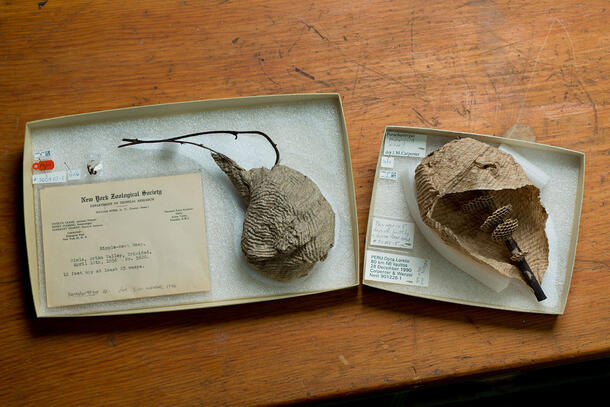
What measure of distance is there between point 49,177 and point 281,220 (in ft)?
1.71

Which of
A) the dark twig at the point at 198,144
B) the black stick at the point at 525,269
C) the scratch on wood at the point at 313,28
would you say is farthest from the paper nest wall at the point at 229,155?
the black stick at the point at 525,269

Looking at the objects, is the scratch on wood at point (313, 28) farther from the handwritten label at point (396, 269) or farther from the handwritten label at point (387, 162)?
the handwritten label at point (396, 269)

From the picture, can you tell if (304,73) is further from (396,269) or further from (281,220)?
(396,269)

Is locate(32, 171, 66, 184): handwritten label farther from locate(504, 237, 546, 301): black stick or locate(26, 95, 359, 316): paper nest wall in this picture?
locate(504, 237, 546, 301): black stick

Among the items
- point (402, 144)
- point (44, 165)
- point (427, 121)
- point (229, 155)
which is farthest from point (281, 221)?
point (44, 165)

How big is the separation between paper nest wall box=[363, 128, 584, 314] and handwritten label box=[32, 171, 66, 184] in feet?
2.22

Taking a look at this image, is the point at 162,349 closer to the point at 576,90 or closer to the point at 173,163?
the point at 173,163

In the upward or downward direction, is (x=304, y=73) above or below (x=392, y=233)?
above

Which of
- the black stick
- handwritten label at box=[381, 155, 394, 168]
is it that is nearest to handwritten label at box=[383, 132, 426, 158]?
handwritten label at box=[381, 155, 394, 168]

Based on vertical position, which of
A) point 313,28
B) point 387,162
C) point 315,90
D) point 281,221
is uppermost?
point 313,28

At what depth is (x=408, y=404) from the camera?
1240mm

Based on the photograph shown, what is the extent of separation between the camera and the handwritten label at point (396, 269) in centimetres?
96

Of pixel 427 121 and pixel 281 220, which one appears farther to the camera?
pixel 427 121

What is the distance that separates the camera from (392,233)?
38.5 inches
